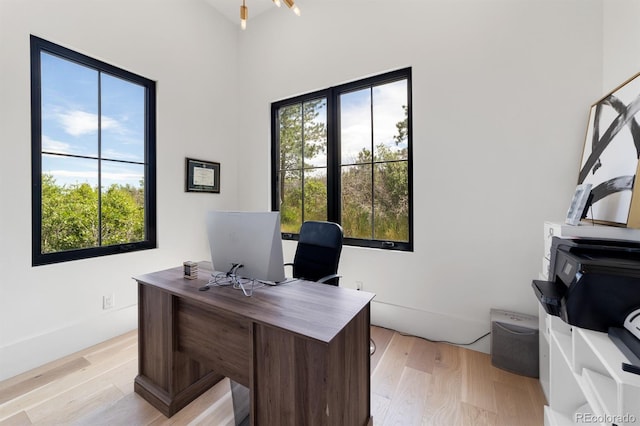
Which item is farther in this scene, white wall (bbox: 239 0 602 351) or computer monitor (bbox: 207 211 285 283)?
white wall (bbox: 239 0 602 351)

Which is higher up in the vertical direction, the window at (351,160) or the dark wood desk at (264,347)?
the window at (351,160)

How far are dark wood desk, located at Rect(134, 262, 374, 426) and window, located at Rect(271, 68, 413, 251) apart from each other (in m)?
1.33

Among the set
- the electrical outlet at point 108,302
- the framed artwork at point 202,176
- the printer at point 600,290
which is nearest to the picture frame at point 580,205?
the printer at point 600,290

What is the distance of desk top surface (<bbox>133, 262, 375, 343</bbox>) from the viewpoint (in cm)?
109

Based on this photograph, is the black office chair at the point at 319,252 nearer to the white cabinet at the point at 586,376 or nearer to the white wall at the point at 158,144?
the white cabinet at the point at 586,376

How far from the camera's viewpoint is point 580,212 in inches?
57.4

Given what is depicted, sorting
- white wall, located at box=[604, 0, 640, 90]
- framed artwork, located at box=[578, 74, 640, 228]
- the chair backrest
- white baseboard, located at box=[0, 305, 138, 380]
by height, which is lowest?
white baseboard, located at box=[0, 305, 138, 380]

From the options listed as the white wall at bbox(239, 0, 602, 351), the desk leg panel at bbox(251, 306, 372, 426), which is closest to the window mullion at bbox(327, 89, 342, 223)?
the white wall at bbox(239, 0, 602, 351)

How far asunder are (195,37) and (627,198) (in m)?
4.05

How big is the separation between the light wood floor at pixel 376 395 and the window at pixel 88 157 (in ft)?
2.93

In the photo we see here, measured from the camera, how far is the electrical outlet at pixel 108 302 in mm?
2363

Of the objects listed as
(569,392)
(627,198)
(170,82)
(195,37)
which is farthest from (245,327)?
(195,37)

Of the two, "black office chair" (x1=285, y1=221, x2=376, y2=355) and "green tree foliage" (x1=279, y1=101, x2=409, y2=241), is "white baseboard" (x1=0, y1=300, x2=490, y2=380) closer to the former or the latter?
"black office chair" (x1=285, y1=221, x2=376, y2=355)

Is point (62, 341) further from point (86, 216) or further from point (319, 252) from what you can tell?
point (319, 252)
